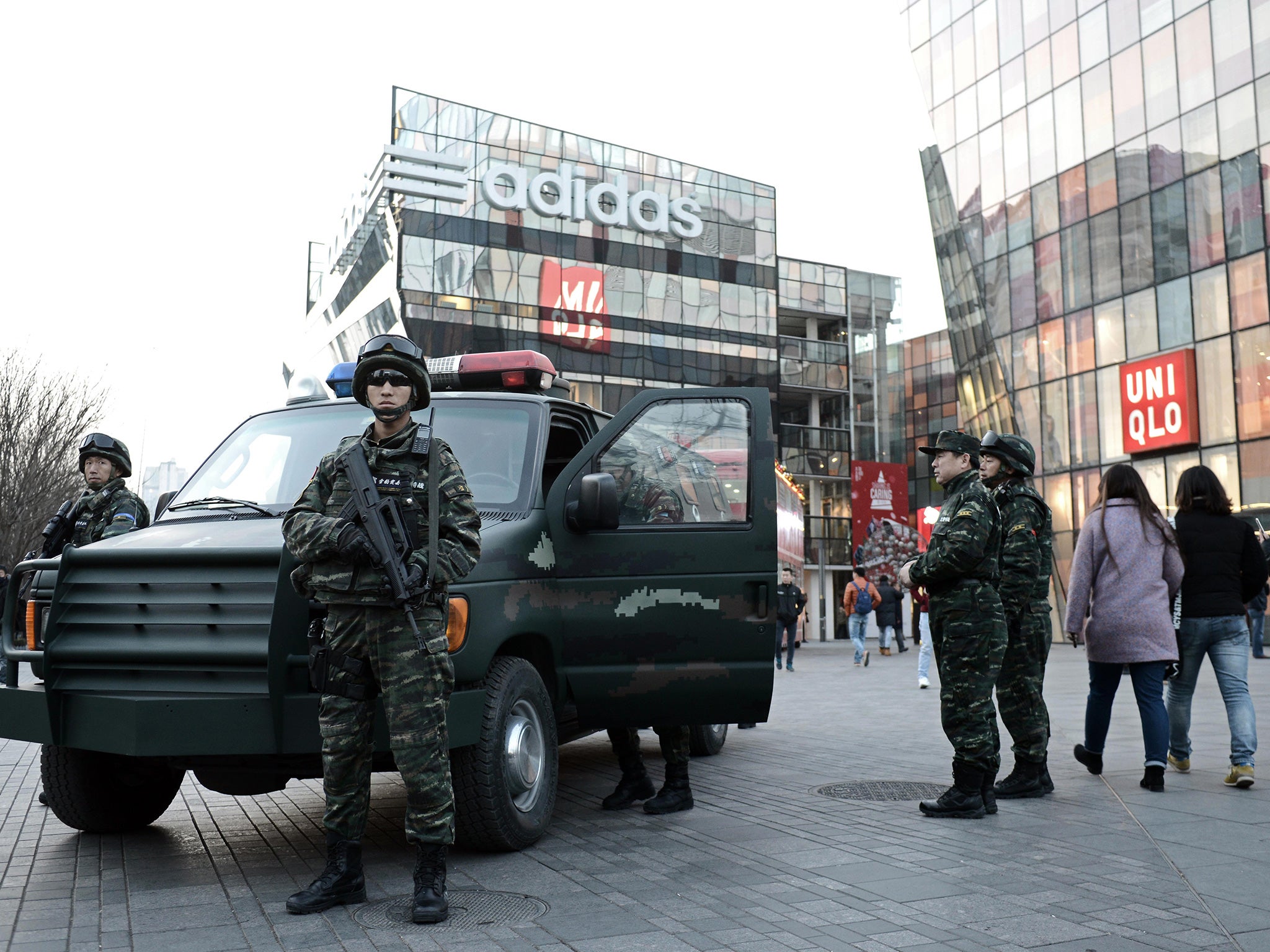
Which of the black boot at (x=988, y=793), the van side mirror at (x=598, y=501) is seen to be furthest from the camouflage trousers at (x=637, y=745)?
the black boot at (x=988, y=793)

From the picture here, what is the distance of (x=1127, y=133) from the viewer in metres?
30.3

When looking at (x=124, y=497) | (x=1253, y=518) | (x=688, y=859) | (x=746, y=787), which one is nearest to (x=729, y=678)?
(x=688, y=859)

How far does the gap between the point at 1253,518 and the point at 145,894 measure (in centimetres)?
2744

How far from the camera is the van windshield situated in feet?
19.2

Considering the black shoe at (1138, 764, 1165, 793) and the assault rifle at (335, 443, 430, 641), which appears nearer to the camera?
the assault rifle at (335, 443, 430, 641)

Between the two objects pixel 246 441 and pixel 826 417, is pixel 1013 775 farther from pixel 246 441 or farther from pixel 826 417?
pixel 826 417

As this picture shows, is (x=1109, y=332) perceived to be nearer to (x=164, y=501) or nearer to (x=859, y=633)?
(x=859, y=633)

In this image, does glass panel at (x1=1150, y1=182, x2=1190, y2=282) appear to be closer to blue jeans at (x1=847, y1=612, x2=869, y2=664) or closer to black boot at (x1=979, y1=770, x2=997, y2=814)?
blue jeans at (x1=847, y1=612, x2=869, y2=664)

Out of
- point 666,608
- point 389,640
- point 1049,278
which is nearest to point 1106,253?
point 1049,278

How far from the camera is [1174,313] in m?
29.3

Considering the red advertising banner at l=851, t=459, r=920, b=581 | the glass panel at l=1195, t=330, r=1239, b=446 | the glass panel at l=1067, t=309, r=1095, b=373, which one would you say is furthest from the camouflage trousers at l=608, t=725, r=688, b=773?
the red advertising banner at l=851, t=459, r=920, b=581

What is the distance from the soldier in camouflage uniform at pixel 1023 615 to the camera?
22.5 feet

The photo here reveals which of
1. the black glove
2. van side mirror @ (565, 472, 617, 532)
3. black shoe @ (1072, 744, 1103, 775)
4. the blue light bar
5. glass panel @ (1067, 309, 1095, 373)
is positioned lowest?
black shoe @ (1072, 744, 1103, 775)

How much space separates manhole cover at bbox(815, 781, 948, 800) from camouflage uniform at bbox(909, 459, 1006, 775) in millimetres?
785
